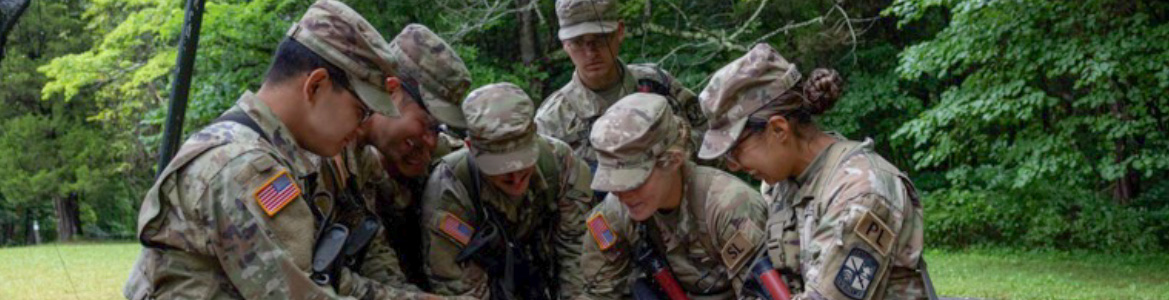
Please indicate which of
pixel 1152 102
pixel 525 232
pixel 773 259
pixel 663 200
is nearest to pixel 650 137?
pixel 663 200

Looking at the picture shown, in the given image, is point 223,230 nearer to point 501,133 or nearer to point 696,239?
point 501,133

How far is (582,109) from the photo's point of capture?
5316 mm

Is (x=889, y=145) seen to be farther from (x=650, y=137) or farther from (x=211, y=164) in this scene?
(x=211, y=164)

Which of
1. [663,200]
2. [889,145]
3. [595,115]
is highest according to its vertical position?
[663,200]

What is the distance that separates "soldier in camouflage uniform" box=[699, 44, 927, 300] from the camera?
2.78 metres

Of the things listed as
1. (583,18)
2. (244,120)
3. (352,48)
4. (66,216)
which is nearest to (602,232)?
(352,48)

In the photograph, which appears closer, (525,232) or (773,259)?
(773,259)

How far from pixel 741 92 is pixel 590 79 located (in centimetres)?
221

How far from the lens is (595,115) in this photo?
527 cm

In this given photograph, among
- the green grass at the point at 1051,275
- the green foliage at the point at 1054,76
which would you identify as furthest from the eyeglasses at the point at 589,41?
the green foliage at the point at 1054,76

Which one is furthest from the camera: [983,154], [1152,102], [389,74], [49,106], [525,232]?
[49,106]

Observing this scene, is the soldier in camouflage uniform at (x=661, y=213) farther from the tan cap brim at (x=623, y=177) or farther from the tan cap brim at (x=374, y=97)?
the tan cap brim at (x=374, y=97)

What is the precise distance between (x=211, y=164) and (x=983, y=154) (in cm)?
1378

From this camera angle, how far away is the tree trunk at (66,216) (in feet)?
101
